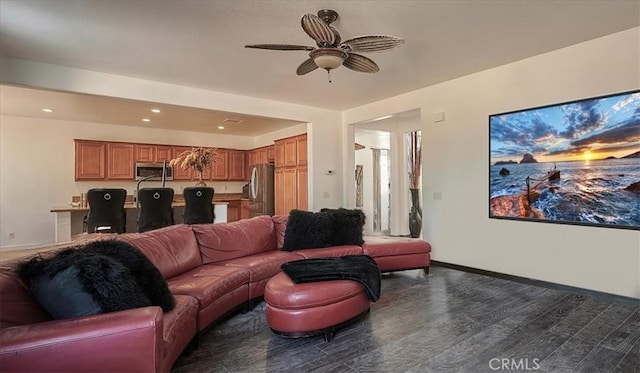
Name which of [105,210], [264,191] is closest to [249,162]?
[264,191]

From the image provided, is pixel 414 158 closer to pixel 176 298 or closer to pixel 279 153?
pixel 279 153

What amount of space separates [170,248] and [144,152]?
207 inches

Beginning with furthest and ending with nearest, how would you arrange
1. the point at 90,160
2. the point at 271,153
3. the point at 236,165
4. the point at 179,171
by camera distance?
1. the point at 236,165
2. the point at 271,153
3. the point at 179,171
4. the point at 90,160

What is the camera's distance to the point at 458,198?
4676mm

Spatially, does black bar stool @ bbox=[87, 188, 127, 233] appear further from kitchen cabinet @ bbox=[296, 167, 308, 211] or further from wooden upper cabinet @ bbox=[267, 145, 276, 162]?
wooden upper cabinet @ bbox=[267, 145, 276, 162]

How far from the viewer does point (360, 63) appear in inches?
117

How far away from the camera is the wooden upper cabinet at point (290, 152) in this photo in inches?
265

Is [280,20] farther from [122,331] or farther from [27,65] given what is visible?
[27,65]

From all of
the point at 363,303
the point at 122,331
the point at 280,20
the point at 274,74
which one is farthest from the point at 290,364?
the point at 274,74

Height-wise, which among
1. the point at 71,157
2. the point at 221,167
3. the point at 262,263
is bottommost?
the point at 262,263

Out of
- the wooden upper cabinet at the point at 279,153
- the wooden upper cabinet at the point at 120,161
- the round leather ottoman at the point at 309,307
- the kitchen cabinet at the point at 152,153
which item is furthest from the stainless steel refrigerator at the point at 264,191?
the round leather ottoman at the point at 309,307

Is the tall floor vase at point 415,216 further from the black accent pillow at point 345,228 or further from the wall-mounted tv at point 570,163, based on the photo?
the black accent pillow at point 345,228

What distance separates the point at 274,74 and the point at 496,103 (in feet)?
9.73

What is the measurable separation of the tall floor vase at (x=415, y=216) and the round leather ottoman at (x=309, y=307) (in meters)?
4.48
